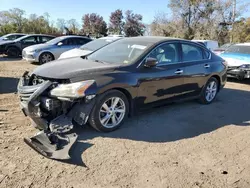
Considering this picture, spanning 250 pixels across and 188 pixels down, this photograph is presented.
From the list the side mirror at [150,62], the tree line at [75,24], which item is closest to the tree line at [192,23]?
the tree line at [75,24]

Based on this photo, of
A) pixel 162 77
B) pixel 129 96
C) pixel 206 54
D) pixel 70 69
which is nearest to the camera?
pixel 70 69

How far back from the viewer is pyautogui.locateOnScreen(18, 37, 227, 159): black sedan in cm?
395

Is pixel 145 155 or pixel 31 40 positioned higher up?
pixel 31 40

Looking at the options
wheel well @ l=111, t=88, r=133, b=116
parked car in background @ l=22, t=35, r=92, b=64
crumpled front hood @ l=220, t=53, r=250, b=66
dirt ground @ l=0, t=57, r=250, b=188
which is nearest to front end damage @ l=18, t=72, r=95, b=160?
dirt ground @ l=0, t=57, r=250, b=188

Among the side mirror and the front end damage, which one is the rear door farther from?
the front end damage

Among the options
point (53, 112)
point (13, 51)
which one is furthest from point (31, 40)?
point (53, 112)

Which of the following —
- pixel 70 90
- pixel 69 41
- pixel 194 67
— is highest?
pixel 69 41

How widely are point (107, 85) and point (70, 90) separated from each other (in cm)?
60

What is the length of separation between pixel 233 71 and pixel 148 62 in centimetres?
605

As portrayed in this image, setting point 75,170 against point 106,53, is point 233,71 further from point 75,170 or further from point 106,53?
point 75,170

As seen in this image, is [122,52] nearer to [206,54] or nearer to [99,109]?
[99,109]

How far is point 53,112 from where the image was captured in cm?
407

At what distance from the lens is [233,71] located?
9.62 meters

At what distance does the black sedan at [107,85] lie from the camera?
3.95m
